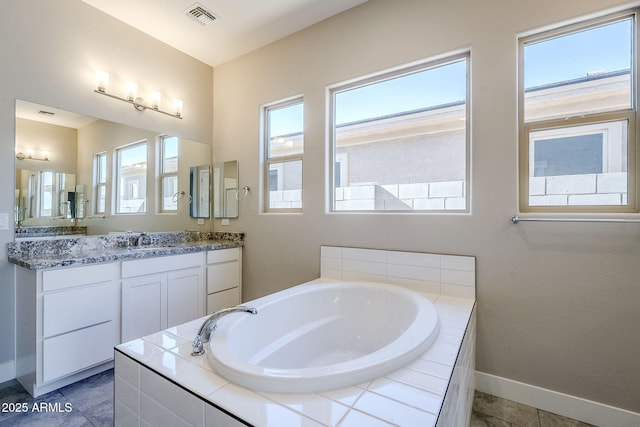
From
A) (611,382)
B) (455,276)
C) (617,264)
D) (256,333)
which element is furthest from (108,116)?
(611,382)

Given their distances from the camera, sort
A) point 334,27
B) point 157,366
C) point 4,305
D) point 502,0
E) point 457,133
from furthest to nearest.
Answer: point 334,27, point 457,133, point 4,305, point 502,0, point 157,366

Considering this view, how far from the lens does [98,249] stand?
238cm

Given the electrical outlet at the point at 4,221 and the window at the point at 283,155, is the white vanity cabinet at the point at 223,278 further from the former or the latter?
the electrical outlet at the point at 4,221

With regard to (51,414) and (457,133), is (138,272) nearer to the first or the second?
(51,414)

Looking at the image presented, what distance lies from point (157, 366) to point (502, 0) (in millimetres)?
2722

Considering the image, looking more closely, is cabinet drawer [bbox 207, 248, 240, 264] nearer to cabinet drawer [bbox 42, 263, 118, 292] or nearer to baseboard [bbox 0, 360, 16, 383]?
cabinet drawer [bbox 42, 263, 118, 292]

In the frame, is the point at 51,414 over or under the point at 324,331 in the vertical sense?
under

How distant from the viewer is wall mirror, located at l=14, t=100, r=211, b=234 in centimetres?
206

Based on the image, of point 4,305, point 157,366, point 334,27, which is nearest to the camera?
point 157,366

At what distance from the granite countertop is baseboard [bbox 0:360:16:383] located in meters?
0.71

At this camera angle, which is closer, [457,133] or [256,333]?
[256,333]

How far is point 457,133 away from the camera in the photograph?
2.07 m

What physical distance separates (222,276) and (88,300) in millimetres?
1135

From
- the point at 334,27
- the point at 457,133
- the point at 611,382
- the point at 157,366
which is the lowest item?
the point at 611,382
